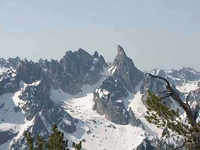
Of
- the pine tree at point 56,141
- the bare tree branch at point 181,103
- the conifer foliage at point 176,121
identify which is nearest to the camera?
the bare tree branch at point 181,103

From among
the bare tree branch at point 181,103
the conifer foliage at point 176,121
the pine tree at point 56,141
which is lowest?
the pine tree at point 56,141

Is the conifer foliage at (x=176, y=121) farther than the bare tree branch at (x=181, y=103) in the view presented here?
Yes

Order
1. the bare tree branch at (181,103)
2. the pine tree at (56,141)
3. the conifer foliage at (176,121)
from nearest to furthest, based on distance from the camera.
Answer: the bare tree branch at (181,103), the conifer foliage at (176,121), the pine tree at (56,141)

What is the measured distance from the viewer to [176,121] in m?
25.3

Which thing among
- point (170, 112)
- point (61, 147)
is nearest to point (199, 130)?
point (170, 112)

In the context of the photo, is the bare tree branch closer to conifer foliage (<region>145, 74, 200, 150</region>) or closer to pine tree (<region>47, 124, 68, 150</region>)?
conifer foliage (<region>145, 74, 200, 150</region>)

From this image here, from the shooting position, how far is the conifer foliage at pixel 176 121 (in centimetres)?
2373

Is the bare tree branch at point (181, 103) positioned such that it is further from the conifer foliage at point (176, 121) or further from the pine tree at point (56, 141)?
the pine tree at point (56, 141)

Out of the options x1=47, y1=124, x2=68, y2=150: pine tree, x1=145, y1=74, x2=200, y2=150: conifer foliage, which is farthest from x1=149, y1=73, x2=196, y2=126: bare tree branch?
x1=47, y1=124, x2=68, y2=150: pine tree

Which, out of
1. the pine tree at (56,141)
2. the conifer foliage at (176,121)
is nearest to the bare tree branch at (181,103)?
the conifer foliage at (176,121)

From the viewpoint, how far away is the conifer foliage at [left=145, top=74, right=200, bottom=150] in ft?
77.9

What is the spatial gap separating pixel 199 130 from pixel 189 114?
1.30 metres

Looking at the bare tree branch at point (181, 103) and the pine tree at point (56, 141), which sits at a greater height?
the bare tree branch at point (181, 103)

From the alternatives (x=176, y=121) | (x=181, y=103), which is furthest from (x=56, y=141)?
(x=181, y=103)
